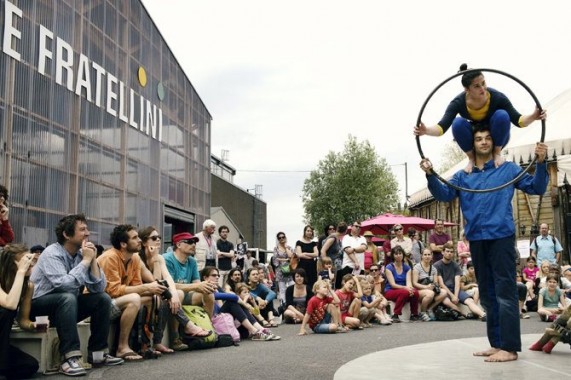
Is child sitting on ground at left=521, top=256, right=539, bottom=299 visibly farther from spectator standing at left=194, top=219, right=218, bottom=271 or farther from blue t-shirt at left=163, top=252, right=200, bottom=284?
blue t-shirt at left=163, top=252, right=200, bottom=284

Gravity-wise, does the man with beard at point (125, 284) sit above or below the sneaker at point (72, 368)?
above

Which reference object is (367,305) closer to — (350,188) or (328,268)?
(328,268)

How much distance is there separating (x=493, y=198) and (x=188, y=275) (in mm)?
4336

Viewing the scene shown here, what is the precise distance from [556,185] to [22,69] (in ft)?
39.6

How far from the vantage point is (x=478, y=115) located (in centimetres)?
520

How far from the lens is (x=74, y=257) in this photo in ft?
19.8

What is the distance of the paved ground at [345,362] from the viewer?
4.50 meters

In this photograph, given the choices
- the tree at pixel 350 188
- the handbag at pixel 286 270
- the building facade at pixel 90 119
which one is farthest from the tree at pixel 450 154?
the handbag at pixel 286 270

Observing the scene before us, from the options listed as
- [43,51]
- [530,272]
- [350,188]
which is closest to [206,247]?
[43,51]

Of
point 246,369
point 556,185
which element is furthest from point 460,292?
point 246,369

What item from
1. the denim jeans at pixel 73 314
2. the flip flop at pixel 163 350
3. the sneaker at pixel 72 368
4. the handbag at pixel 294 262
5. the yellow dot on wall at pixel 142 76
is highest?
the yellow dot on wall at pixel 142 76

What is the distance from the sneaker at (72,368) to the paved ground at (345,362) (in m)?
0.07

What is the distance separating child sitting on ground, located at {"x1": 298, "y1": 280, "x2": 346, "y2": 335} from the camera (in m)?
9.11

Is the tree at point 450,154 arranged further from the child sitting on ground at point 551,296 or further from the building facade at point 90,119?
the child sitting on ground at point 551,296
